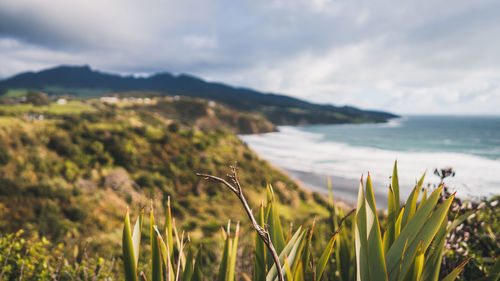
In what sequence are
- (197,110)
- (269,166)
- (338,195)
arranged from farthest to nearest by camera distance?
(197,110)
(269,166)
(338,195)

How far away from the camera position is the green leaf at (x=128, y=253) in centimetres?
96

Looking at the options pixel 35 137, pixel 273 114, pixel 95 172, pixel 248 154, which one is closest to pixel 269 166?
pixel 248 154

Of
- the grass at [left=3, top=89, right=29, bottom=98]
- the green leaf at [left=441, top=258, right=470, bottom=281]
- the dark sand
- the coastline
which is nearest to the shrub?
the green leaf at [left=441, top=258, right=470, bottom=281]

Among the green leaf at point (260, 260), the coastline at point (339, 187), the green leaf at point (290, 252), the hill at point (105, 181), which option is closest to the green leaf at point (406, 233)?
the green leaf at point (290, 252)

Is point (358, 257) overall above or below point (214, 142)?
above

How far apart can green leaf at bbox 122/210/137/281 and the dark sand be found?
17005mm

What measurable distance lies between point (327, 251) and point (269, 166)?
906 inches

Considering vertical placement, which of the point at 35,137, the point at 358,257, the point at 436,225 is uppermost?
the point at 436,225

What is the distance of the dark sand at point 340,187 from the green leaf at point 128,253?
17.0 metres

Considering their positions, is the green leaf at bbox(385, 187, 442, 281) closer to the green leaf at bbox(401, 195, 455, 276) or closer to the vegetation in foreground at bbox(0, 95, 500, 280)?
the green leaf at bbox(401, 195, 455, 276)

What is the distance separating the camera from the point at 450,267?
1.61 metres

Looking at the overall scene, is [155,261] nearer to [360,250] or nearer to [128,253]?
[128,253]

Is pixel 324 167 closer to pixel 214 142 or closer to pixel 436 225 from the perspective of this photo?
pixel 214 142

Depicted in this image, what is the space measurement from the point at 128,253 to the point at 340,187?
2121cm
